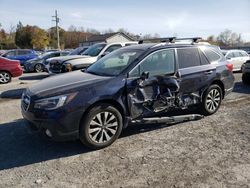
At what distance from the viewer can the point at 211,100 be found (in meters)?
6.77

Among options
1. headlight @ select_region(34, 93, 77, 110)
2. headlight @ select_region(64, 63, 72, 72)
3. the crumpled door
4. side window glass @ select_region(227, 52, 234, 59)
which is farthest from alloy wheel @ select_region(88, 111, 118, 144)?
side window glass @ select_region(227, 52, 234, 59)

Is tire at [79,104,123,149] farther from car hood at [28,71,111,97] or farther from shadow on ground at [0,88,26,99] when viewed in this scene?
shadow on ground at [0,88,26,99]

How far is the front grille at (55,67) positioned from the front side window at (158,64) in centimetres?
648

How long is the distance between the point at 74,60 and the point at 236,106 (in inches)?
250

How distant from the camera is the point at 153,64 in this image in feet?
18.6

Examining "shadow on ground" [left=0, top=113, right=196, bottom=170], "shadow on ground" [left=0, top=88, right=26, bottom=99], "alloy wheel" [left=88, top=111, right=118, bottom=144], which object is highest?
"alloy wheel" [left=88, top=111, right=118, bottom=144]

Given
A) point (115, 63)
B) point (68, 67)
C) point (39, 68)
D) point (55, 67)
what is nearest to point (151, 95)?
point (115, 63)

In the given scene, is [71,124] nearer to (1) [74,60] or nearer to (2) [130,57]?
(2) [130,57]

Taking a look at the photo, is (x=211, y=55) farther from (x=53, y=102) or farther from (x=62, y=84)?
(x=53, y=102)

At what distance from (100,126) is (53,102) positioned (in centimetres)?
88

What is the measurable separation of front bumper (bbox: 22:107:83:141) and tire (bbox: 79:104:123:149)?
0.45ft

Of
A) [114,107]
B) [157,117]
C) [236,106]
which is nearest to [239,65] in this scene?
[236,106]

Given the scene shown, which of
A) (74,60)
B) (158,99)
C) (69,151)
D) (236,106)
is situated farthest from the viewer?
(74,60)

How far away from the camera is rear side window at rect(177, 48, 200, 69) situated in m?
6.16
